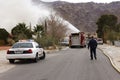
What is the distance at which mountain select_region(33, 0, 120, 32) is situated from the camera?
152375mm

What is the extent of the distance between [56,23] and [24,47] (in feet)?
174

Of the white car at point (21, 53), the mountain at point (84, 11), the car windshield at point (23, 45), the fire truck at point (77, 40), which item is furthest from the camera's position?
the mountain at point (84, 11)

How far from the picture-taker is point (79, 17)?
508 ft

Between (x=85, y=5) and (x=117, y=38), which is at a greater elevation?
(x=85, y=5)

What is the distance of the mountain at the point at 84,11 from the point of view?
500ft

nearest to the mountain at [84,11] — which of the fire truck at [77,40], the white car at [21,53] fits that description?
the fire truck at [77,40]

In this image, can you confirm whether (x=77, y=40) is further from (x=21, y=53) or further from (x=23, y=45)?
(x=21, y=53)

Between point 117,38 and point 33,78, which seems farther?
point 117,38

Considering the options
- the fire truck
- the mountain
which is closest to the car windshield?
the fire truck

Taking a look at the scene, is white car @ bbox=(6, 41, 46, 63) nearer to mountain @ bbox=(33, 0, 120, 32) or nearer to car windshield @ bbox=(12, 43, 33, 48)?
car windshield @ bbox=(12, 43, 33, 48)

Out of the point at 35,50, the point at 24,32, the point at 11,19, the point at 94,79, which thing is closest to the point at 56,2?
the point at 11,19

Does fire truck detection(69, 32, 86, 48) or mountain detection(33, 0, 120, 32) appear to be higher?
mountain detection(33, 0, 120, 32)

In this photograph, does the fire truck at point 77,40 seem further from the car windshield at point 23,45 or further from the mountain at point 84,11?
the mountain at point 84,11

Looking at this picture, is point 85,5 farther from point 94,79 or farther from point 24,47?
point 94,79
